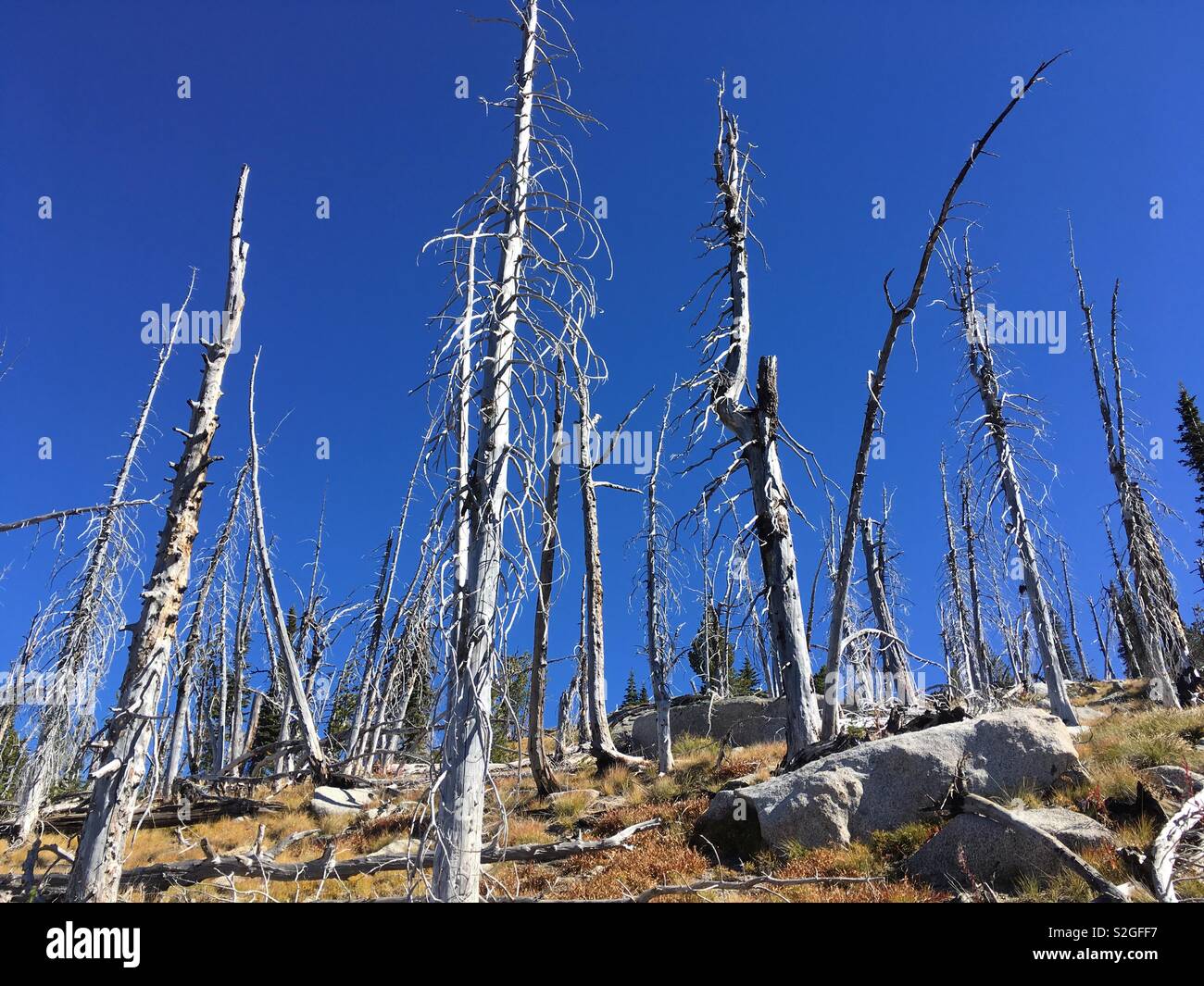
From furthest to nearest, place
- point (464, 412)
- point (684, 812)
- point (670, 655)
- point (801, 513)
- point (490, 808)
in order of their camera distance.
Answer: point (670, 655), point (490, 808), point (684, 812), point (801, 513), point (464, 412)

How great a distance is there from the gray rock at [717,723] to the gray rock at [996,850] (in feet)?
35.2

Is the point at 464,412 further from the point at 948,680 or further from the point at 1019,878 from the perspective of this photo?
the point at 948,680

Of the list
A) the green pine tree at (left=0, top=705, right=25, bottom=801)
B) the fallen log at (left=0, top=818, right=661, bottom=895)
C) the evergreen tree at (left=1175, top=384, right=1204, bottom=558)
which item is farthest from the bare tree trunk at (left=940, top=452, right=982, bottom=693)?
the green pine tree at (left=0, top=705, right=25, bottom=801)

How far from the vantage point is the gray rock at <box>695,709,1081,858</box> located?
752 cm

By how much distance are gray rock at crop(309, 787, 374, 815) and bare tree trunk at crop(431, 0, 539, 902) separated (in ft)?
36.3

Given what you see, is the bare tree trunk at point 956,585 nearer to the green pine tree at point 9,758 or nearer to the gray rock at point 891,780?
the gray rock at point 891,780

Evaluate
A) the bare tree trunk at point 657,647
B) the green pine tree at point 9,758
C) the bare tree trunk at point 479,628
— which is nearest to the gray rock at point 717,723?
the bare tree trunk at point 657,647

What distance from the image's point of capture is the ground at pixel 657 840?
6.37 metres

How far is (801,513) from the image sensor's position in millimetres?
8953

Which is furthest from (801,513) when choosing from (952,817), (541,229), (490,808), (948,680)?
(490,808)

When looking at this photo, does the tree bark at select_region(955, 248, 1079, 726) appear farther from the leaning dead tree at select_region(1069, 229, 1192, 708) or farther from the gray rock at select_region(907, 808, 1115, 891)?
the gray rock at select_region(907, 808, 1115, 891)

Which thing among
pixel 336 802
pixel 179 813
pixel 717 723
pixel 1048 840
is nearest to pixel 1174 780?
pixel 1048 840

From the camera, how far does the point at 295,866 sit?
906 cm
